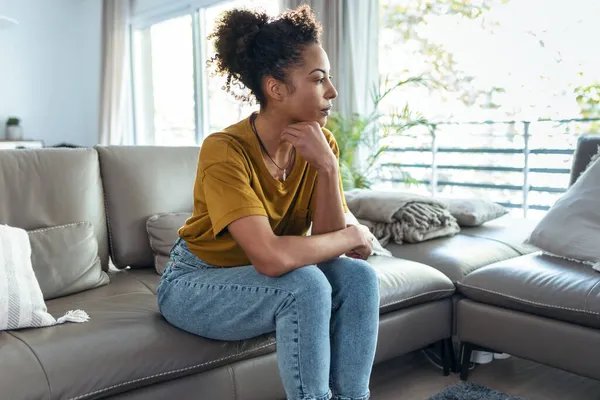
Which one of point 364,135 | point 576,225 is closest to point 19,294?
point 576,225

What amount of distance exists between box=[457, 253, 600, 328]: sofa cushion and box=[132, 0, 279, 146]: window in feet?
12.1

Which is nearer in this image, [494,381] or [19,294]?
[19,294]

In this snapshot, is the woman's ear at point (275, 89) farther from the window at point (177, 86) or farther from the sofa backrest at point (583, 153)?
the window at point (177, 86)

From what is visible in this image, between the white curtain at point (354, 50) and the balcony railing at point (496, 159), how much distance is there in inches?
14.8

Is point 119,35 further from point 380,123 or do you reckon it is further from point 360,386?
point 360,386

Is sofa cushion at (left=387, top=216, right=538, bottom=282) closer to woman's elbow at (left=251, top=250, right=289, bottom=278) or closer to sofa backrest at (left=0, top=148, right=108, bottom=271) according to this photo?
woman's elbow at (left=251, top=250, right=289, bottom=278)

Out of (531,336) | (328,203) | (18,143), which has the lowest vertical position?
(531,336)

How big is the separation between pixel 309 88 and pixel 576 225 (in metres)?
1.17

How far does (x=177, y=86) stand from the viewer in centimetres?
599

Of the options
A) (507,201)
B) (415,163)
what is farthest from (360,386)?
(415,163)

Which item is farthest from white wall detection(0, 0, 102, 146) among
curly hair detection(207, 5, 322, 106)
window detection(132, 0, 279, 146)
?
curly hair detection(207, 5, 322, 106)

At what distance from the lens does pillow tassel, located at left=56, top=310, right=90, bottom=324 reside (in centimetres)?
150

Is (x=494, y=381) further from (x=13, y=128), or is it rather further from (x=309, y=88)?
(x=13, y=128)

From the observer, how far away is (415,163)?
199 inches
